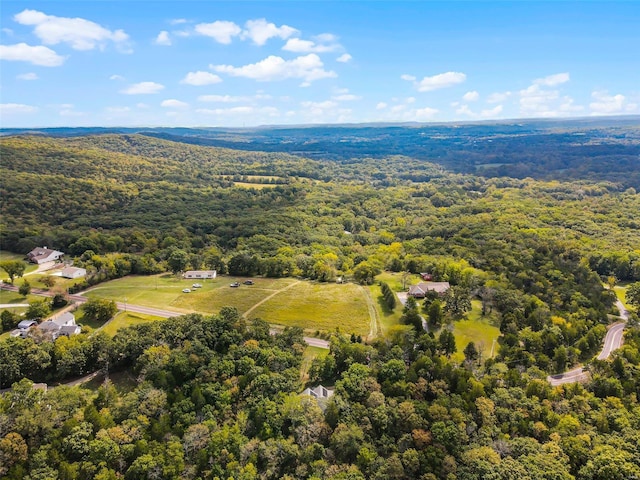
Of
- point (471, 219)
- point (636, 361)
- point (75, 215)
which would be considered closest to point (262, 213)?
point (75, 215)

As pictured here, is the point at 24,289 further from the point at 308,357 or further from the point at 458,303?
the point at 458,303

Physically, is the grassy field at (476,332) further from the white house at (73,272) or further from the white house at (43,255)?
the white house at (43,255)

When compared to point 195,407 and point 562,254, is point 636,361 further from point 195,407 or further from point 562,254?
point 195,407

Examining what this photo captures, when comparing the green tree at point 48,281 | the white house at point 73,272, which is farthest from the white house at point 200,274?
the green tree at point 48,281

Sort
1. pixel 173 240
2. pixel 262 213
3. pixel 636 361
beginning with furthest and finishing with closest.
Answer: pixel 262 213 → pixel 173 240 → pixel 636 361

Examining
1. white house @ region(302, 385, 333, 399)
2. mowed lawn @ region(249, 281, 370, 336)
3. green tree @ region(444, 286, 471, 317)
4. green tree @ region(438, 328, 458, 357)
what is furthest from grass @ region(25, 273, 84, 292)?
green tree @ region(444, 286, 471, 317)

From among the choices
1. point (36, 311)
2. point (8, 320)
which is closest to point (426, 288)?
point (36, 311)

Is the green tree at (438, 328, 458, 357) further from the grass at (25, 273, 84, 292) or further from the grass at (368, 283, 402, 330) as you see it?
the grass at (25, 273, 84, 292)
